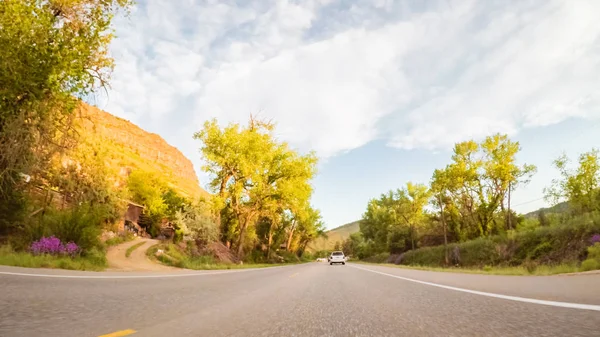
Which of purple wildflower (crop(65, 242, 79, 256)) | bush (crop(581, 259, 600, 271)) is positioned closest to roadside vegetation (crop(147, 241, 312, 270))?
purple wildflower (crop(65, 242, 79, 256))

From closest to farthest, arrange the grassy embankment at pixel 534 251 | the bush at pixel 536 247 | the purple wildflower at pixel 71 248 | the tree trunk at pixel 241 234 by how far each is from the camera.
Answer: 1. the purple wildflower at pixel 71 248
2. the grassy embankment at pixel 534 251
3. the bush at pixel 536 247
4. the tree trunk at pixel 241 234

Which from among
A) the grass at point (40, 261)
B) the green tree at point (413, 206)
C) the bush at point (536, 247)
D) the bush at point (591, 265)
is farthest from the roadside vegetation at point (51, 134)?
the green tree at point (413, 206)

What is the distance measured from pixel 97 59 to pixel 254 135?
17532mm

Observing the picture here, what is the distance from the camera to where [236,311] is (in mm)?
4164

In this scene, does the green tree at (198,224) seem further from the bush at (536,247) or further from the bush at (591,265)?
the bush at (591,265)

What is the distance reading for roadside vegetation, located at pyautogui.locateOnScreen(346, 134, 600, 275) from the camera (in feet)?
79.6

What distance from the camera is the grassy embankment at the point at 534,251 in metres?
16.5

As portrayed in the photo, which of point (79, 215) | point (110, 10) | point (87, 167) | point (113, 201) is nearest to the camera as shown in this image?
point (110, 10)

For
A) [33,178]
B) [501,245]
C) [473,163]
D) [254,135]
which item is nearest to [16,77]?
[33,178]

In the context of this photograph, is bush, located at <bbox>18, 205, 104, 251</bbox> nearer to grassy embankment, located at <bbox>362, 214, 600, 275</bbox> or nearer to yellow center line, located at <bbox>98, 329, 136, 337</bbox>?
yellow center line, located at <bbox>98, 329, 136, 337</bbox>

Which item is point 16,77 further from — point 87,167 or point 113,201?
point 113,201

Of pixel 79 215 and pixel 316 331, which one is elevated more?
pixel 79 215

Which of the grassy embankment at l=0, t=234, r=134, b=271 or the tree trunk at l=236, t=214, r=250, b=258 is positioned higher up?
the tree trunk at l=236, t=214, r=250, b=258

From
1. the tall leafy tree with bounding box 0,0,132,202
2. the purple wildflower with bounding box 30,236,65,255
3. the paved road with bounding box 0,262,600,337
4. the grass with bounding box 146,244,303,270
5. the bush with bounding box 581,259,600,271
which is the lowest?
the grass with bounding box 146,244,303,270
